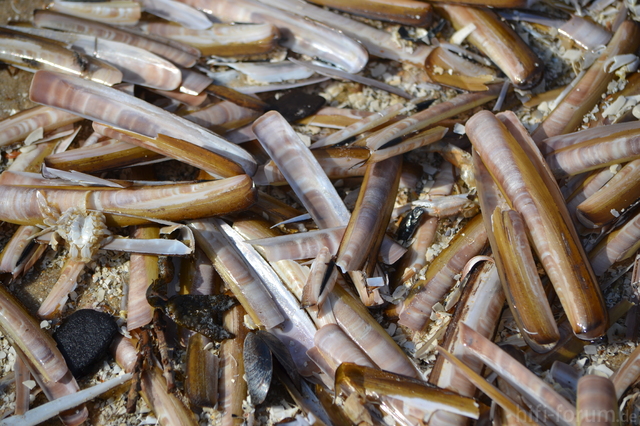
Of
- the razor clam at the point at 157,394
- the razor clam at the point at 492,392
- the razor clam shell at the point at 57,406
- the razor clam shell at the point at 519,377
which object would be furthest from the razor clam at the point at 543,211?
the razor clam shell at the point at 57,406

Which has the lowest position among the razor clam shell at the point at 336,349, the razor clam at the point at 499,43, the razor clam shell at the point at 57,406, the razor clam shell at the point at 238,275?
the razor clam shell at the point at 57,406

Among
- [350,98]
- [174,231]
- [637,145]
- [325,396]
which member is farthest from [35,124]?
[637,145]

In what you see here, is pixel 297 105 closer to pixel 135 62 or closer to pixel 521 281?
pixel 135 62

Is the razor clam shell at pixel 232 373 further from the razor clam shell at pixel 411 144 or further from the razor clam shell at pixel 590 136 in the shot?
the razor clam shell at pixel 590 136

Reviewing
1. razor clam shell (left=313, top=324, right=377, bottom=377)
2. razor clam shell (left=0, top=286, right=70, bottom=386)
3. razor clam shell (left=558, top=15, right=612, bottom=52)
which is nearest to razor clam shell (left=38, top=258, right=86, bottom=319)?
razor clam shell (left=0, top=286, right=70, bottom=386)

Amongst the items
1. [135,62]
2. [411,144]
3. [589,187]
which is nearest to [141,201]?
[135,62]

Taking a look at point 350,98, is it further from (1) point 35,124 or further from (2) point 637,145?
(1) point 35,124

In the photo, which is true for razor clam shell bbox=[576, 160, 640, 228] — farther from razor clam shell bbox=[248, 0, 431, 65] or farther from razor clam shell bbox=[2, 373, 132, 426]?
razor clam shell bbox=[2, 373, 132, 426]
